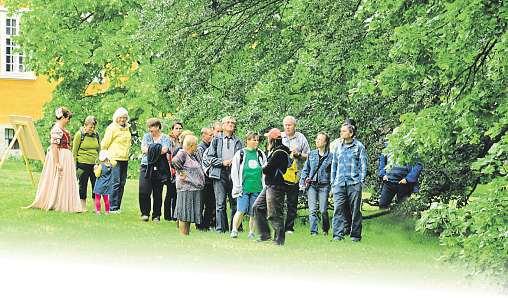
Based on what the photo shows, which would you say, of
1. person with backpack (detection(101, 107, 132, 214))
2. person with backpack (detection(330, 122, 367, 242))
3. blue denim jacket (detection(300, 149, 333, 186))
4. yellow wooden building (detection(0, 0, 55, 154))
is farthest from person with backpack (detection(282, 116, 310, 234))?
yellow wooden building (detection(0, 0, 55, 154))

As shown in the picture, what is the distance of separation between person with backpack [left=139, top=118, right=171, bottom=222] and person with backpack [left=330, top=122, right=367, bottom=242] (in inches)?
122

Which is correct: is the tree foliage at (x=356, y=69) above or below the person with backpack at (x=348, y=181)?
above

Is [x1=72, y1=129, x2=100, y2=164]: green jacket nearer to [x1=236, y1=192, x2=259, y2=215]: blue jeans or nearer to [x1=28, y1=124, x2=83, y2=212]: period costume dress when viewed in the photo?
[x1=28, y1=124, x2=83, y2=212]: period costume dress

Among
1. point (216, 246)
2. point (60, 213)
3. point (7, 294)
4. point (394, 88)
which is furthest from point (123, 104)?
point (7, 294)

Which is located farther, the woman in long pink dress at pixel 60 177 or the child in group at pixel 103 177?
the child in group at pixel 103 177

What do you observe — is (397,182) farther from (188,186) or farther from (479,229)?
(479,229)

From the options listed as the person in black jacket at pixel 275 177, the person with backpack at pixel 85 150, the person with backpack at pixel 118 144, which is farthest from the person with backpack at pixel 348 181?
the person with backpack at pixel 85 150

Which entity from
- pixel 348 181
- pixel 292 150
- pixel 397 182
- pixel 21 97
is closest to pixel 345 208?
pixel 348 181

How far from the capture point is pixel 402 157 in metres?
16.0

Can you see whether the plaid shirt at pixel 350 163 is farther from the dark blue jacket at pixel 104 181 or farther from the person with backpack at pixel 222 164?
the dark blue jacket at pixel 104 181

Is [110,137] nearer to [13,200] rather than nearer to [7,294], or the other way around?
[13,200]

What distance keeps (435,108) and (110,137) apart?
27.8 ft

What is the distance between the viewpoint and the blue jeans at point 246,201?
2081 centimetres

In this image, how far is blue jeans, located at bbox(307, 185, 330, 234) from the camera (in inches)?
899
